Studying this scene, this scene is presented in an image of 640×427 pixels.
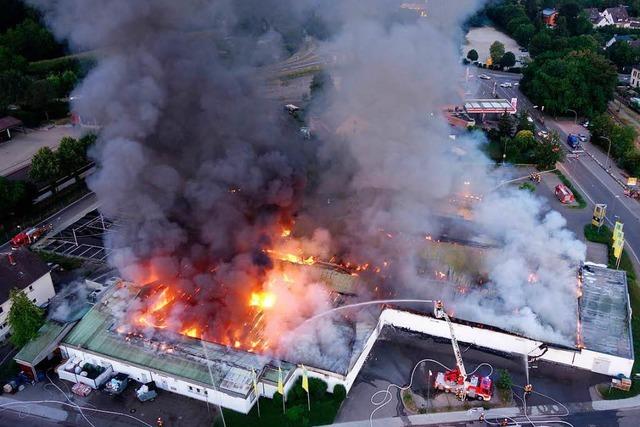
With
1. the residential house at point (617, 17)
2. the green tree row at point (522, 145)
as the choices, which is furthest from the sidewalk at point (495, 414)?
the residential house at point (617, 17)

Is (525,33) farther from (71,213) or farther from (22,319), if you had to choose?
(22,319)

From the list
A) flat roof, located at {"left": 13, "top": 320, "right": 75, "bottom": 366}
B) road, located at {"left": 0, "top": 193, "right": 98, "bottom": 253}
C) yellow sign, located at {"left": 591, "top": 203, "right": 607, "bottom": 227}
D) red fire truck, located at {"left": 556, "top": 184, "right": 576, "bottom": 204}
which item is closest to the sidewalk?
flat roof, located at {"left": 13, "top": 320, "right": 75, "bottom": 366}

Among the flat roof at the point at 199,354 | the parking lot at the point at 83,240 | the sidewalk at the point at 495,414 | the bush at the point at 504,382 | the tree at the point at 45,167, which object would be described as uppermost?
the tree at the point at 45,167

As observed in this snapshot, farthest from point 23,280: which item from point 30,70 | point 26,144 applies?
point 30,70

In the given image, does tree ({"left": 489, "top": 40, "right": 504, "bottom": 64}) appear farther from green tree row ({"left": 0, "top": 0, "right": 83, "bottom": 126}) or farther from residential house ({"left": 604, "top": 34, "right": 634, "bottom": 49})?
green tree row ({"left": 0, "top": 0, "right": 83, "bottom": 126})

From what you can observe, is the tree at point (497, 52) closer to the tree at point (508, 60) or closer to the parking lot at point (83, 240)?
the tree at point (508, 60)

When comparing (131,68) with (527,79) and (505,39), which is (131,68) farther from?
(505,39)

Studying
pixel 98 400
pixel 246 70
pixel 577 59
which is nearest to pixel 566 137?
pixel 577 59
